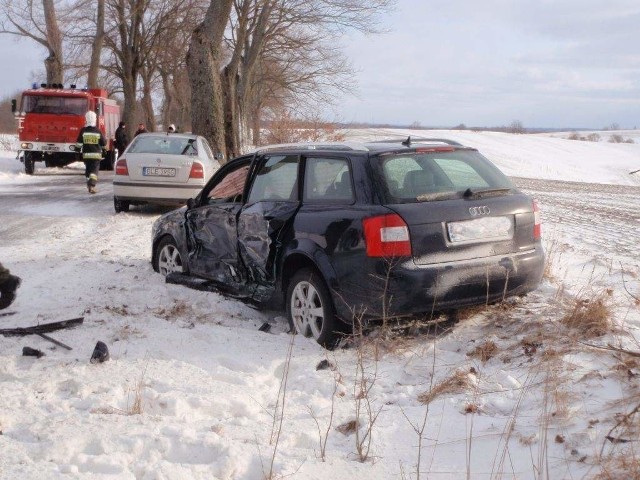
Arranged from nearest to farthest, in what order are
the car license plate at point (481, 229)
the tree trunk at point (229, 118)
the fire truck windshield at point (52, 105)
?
the car license plate at point (481, 229), the tree trunk at point (229, 118), the fire truck windshield at point (52, 105)

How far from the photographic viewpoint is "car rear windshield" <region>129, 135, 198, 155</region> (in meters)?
14.0

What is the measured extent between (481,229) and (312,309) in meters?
1.38

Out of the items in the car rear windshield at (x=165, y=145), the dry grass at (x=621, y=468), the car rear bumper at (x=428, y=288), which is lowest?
the dry grass at (x=621, y=468)

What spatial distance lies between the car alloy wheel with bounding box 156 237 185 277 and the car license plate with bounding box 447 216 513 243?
138 inches

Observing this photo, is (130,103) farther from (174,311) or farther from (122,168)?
(174,311)

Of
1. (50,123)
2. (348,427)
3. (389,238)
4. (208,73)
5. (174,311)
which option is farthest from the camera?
(50,123)

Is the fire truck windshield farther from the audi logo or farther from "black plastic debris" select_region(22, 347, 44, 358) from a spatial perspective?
the audi logo

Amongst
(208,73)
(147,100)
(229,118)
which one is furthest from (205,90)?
(147,100)

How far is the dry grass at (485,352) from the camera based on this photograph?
5168mm

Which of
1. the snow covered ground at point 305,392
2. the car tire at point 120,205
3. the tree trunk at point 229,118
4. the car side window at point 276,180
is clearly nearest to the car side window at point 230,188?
the car side window at point 276,180

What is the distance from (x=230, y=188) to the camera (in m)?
7.31

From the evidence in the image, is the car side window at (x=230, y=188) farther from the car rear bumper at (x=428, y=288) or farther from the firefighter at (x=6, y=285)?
the firefighter at (x=6, y=285)

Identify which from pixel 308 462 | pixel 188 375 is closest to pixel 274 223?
pixel 188 375

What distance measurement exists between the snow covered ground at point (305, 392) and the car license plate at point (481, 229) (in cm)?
71
